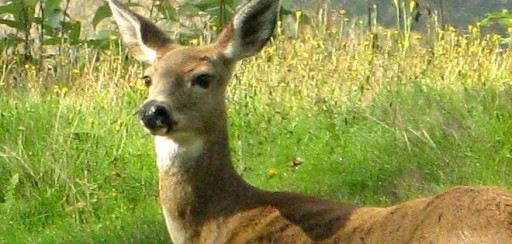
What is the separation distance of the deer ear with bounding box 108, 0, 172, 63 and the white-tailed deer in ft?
0.22

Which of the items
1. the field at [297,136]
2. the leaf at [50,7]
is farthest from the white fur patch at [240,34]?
the leaf at [50,7]

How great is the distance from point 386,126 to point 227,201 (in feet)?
7.79

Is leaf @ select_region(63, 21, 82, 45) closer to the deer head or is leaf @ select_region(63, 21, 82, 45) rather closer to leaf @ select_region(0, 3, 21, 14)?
leaf @ select_region(0, 3, 21, 14)

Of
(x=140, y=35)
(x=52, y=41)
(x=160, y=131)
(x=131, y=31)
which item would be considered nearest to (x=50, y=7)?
(x=52, y=41)

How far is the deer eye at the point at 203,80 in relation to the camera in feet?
23.0

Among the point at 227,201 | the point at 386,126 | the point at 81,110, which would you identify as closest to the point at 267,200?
the point at 227,201

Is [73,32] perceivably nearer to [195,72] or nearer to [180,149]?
[195,72]

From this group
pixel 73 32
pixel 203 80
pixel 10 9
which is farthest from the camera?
pixel 73 32

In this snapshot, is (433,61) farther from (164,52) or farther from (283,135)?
(164,52)

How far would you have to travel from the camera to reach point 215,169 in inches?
275

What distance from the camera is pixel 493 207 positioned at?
19.1ft

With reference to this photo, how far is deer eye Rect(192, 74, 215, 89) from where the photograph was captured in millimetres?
6996

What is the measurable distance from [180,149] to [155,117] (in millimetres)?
279

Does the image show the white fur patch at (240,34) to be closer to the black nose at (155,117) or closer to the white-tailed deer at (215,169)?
the white-tailed deer at (215,169)
